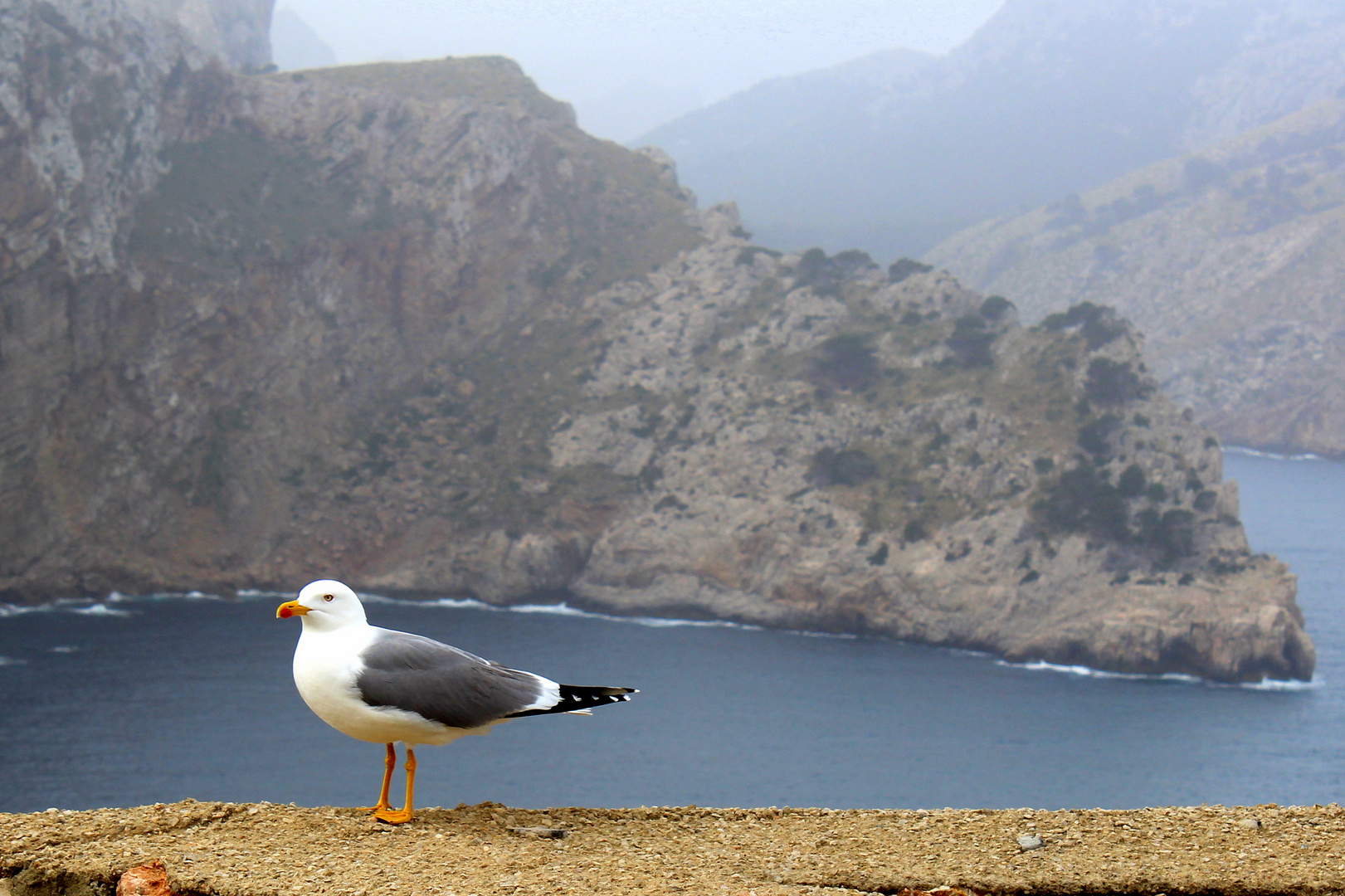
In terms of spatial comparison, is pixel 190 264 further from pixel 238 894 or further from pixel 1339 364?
pixel 1339 364

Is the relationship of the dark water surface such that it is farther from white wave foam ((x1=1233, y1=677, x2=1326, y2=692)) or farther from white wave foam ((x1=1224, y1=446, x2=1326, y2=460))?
white wave foam ((x1=1224, y1=446, x2=1326, y2=460))

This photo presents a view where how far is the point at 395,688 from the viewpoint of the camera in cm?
1169

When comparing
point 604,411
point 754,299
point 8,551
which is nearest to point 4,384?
point 8,551

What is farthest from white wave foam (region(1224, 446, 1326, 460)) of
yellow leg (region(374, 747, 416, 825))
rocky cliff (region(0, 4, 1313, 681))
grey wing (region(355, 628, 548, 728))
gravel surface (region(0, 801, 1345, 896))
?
yellow leg (region(374, 747, 416, 825))

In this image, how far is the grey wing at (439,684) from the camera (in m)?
11.7

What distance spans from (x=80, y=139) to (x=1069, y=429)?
306 feet

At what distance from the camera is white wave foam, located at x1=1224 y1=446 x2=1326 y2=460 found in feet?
579

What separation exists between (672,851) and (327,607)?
4337 millimetres

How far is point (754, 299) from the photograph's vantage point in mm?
124688

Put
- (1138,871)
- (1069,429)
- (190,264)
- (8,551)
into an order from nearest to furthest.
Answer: (1138,871)
(8,551)
(1069,429)
(190,264)

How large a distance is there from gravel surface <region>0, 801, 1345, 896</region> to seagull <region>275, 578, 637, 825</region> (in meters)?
0.98

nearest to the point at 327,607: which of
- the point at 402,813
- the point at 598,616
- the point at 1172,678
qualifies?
the point at 402,813

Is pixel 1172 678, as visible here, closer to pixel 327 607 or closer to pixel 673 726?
pixel 673 726

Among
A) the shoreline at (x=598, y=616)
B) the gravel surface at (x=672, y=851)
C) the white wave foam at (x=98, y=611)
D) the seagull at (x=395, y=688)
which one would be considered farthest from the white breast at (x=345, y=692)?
the white wave foam at (x=98, y=611)
